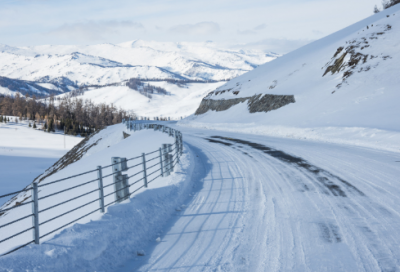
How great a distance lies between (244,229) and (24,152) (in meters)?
102

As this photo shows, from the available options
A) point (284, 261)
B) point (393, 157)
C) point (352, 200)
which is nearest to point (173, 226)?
point (284, 261)

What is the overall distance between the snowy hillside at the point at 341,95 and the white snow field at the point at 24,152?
32171 mm

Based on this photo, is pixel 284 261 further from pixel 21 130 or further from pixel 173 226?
pixel 21 130

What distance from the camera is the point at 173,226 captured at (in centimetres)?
719

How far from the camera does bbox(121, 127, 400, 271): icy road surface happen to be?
5.11 meters

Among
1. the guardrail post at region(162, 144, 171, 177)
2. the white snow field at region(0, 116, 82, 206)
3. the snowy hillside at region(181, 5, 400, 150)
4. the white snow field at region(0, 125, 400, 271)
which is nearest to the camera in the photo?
the white snow field at region(0, 125, 400, 271)

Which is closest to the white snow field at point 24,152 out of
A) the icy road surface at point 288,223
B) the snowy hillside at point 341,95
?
the snowy hillside at point 341,95

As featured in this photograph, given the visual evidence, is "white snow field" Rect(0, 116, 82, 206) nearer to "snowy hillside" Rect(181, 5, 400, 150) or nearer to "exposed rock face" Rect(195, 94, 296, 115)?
"snowy hillside" Rect(181, 5, 400, 150)

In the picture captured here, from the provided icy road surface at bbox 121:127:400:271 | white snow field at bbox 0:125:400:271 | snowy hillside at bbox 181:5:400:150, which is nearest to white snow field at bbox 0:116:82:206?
snowy hillside at bbox 181:5:400:150

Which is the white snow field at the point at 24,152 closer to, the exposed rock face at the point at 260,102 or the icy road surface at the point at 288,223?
the exposed rock face at the point at 260,102

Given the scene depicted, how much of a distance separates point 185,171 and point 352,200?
6.36m

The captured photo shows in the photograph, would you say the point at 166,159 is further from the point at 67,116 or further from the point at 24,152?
the point at 67,116

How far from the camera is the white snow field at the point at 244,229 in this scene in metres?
5.04

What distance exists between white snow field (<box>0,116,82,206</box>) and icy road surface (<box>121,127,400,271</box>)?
39.6 m
